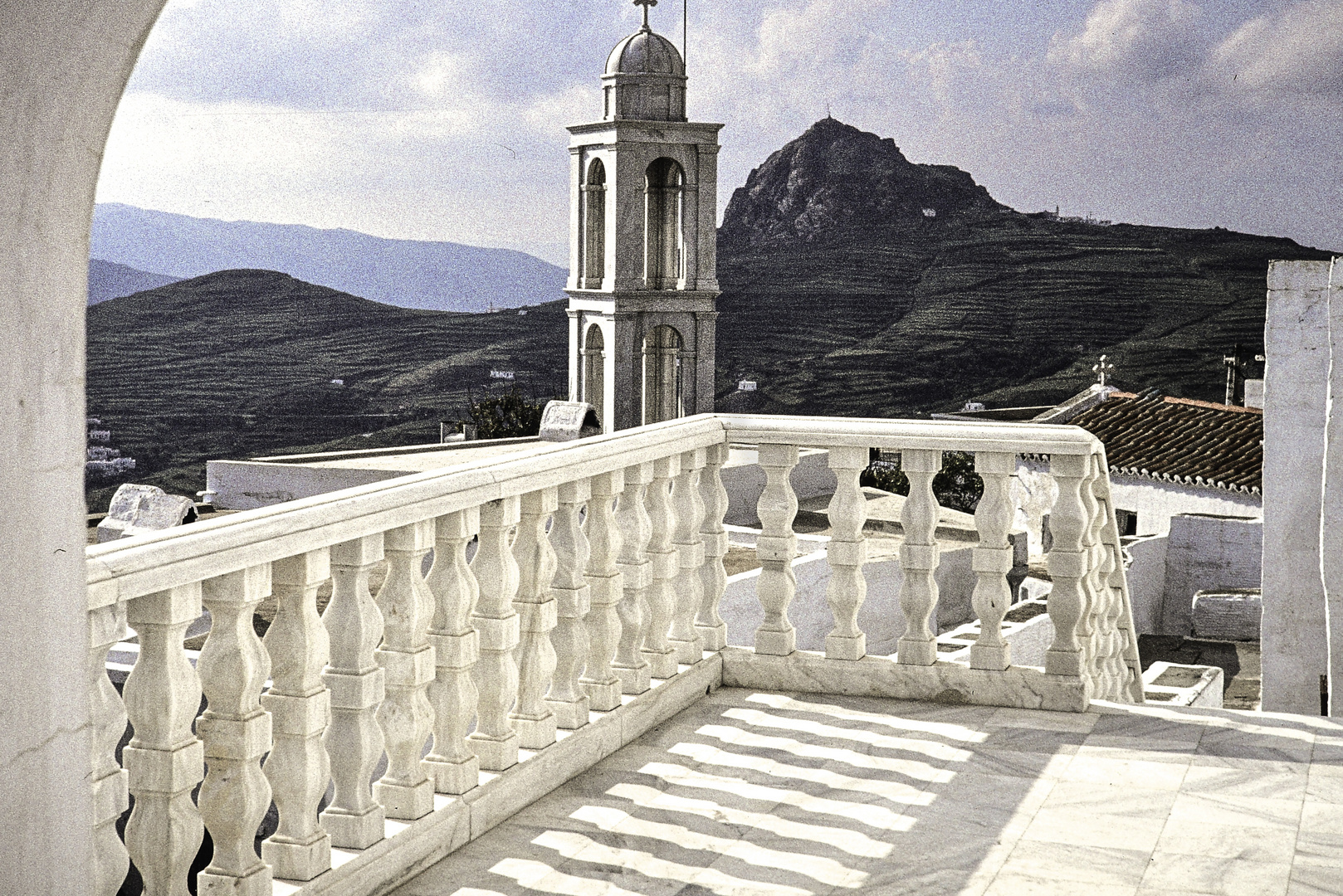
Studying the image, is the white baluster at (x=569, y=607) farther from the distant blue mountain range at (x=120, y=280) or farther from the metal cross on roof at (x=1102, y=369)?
the distant blue mountain range at (x=120, y=280)

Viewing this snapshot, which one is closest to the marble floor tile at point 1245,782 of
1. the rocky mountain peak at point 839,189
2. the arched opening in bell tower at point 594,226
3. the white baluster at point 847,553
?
the white baluster at point 847,553

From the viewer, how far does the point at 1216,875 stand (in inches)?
121

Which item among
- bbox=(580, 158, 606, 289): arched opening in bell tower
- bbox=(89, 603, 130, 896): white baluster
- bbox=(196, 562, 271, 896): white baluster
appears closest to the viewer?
bbox=(89, 603, 130, 896): white baluster

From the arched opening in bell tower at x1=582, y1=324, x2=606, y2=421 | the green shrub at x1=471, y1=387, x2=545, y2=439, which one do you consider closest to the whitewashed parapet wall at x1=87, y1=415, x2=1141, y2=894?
the arched opening in bell tower at x1=582, y1=324, x2=606, y2=421

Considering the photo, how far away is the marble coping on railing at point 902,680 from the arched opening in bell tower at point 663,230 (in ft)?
83.9

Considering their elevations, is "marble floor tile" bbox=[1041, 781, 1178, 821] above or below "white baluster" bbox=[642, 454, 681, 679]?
below

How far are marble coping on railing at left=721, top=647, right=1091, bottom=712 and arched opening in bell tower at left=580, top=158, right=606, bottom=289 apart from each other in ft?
83.5

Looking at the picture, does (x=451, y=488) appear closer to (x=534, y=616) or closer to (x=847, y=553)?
(x=534, y=616)

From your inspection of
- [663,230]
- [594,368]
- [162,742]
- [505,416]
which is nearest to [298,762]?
[162,742]

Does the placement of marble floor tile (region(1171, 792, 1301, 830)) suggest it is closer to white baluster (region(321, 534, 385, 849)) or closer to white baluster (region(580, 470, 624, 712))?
white baluster (region(580, 470, 624, 712))

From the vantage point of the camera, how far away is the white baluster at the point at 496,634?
10.8 feet

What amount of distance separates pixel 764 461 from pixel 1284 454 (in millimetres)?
9985

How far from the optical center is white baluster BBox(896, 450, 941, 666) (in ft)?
14.5

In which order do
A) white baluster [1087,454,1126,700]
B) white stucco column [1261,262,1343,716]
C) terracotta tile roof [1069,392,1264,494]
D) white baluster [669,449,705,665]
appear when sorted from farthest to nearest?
terracotta tile roof [1069,392,1264,494], white stucco column [1261,262,1343,716], white baluster [1087,454,1126,700], white baluster [669,449,705,665]
